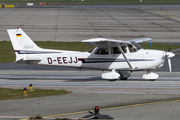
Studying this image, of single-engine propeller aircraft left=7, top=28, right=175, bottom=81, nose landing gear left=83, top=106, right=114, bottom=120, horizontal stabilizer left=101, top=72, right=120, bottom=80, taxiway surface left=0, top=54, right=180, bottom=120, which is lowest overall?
nose landing gear left=83, top=106, right=114, bottom=120

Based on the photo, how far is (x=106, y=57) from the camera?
18.9 meters

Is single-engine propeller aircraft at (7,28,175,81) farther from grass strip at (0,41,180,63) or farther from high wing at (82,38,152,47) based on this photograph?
grass strip at (0,41,180,63)

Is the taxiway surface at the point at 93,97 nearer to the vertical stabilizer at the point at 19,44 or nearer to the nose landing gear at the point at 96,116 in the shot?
the nose landing gear at the point at 96,116

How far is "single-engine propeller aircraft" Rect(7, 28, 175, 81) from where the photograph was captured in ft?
60.2

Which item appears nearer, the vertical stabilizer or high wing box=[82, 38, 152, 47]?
high wing box=[82, 38, 152, 47]

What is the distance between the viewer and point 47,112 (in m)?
11.4

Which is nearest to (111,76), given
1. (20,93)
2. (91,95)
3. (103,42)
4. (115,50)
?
(115,50)

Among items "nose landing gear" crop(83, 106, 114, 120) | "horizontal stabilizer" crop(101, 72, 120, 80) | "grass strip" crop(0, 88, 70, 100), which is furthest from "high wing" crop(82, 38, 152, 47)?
"nose landing gear" crop(83, 106, 114, 120)

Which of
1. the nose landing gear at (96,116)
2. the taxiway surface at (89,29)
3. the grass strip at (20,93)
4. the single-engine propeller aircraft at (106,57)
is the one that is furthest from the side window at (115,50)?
the taxiway surface at (89,29)

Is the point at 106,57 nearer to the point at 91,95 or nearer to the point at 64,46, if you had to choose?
the point at 91,95

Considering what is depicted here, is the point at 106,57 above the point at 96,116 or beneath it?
above

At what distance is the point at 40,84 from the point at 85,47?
16238 mm

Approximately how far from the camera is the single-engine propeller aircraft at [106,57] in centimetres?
1836

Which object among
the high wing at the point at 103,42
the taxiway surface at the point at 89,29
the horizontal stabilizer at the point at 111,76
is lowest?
the horizontal stabilizer at the point at 111,76
